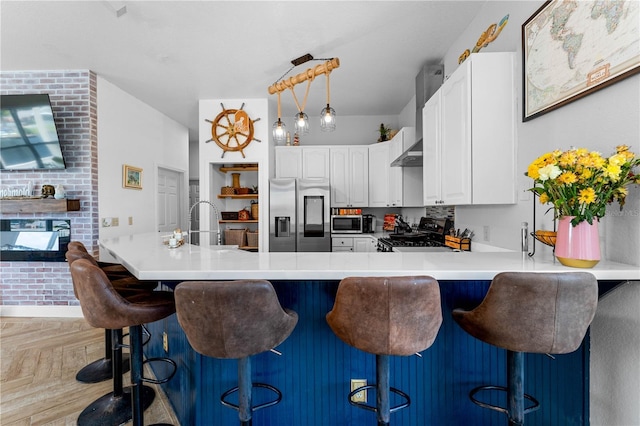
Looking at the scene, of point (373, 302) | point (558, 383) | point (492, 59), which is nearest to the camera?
point (373, 302)

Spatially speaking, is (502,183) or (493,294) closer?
(493,294)

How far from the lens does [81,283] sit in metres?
1.31

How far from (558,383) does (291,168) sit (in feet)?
12.6

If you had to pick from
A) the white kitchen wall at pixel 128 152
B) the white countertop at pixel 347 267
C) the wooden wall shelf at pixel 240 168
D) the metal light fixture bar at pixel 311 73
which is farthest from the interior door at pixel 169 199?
the white countertop at pixel 347 267

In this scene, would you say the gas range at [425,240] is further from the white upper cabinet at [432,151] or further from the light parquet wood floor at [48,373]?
the light parquet wood floor at [48,373]

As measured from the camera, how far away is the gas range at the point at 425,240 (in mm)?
2629

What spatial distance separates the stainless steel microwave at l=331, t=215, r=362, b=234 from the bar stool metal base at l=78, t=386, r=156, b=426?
114 inches

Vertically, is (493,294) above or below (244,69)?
below

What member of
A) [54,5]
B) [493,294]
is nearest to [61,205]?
[54,5]

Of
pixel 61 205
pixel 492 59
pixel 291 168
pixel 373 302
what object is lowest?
pixel 373 302

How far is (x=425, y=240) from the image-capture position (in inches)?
122

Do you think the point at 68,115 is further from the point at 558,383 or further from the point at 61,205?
the point at 558,383

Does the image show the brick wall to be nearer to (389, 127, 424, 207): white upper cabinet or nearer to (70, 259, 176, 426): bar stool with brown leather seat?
(70, 259, 176, 426): bar stool with brown leather seat

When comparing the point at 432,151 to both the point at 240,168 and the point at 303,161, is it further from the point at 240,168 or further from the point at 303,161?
the point at 240,168
